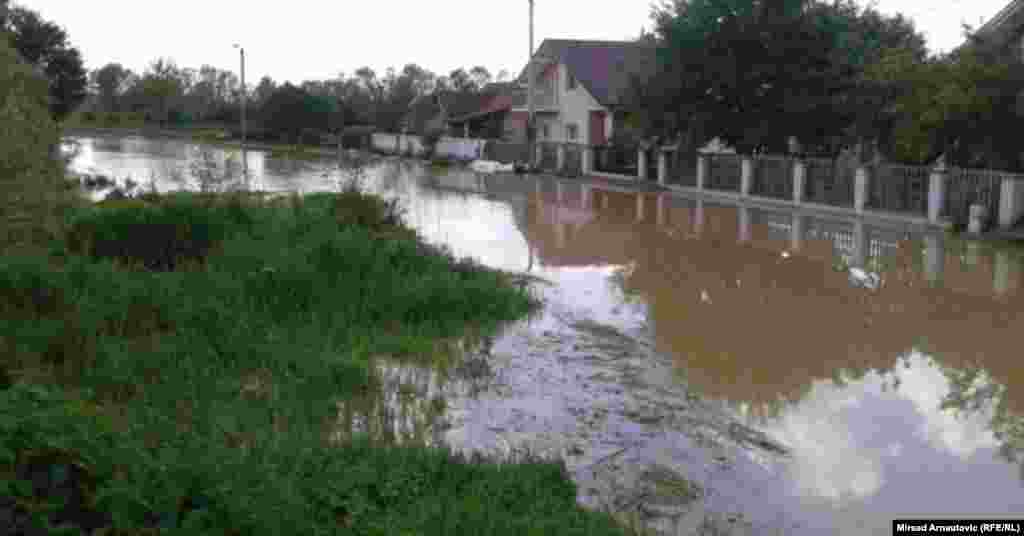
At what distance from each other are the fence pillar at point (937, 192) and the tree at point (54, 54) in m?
30.8

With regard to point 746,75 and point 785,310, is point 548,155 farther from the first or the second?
point 785,310

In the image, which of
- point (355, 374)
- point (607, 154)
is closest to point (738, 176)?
point (607, 154)

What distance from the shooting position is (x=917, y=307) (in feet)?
42.5

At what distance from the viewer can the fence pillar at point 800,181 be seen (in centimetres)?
2755

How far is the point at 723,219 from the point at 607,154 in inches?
695

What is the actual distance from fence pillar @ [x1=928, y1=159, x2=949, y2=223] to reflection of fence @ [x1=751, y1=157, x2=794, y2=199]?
5.89 meters

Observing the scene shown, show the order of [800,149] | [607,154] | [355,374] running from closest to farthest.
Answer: [355,374] < [800,149] < [607,154]

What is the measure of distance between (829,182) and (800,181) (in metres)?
1.08

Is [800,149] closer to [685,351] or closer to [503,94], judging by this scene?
[685,351]

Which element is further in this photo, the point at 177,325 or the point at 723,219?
the point at 723,219

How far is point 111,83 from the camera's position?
118 meters

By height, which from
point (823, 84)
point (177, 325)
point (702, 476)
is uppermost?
point (823, 84)

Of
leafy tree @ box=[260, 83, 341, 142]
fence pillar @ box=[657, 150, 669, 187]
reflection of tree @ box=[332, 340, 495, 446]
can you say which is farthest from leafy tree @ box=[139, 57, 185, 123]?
reflection of tree @ box=[332, 340, 495, 446]

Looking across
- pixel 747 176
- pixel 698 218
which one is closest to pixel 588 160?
pixel 747 176
